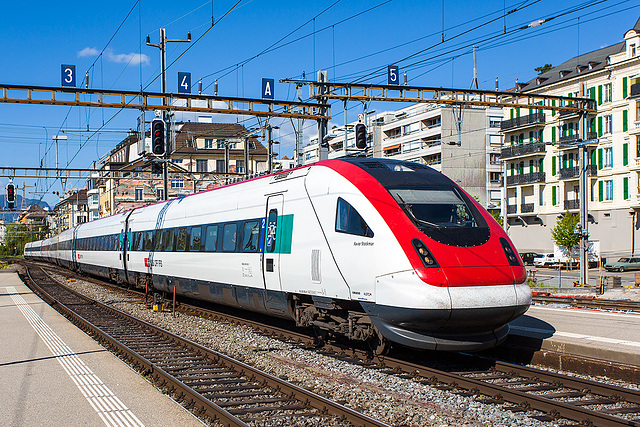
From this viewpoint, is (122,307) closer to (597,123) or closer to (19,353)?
(19,353)

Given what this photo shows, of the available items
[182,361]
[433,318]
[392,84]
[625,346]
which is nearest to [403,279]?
[433,318]

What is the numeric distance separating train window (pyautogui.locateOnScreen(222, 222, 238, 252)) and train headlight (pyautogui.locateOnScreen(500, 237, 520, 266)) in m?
6.58

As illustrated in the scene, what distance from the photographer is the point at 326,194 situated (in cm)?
1087

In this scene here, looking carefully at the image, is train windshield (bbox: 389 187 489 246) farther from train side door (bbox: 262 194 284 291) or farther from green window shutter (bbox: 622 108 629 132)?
green window shutter (bbox: 622 108 629 132)

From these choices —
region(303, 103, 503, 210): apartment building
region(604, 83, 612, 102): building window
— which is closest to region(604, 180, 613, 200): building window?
region(604, 83, 612, 102): building window

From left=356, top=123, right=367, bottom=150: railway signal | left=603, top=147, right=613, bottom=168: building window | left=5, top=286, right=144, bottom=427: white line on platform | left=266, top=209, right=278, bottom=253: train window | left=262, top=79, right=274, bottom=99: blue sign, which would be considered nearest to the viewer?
left=5, top=286, right=144, bottom=427: white line on platform

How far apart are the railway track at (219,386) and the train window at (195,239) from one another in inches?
129

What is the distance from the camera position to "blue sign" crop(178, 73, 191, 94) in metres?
21.5

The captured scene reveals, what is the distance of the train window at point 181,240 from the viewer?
1850cm

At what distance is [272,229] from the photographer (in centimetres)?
1274

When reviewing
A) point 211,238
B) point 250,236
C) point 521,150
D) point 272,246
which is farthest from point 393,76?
point 521,150

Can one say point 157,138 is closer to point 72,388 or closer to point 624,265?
point 72,388

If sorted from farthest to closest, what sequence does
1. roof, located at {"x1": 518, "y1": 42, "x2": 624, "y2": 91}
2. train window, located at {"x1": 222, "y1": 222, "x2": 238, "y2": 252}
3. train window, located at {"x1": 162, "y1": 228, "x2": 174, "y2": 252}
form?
roof, located at {"x1": 518, "y1": 42, "x2": 624, "y2": 91}
train window, located at {"x1": 162, "y1": 228, "x2": 174, "y2": 252}
train window, located at {"x1": 222, "y1": 222, "x2": 238, "y2": 252}

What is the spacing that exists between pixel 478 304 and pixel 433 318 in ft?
2.21
